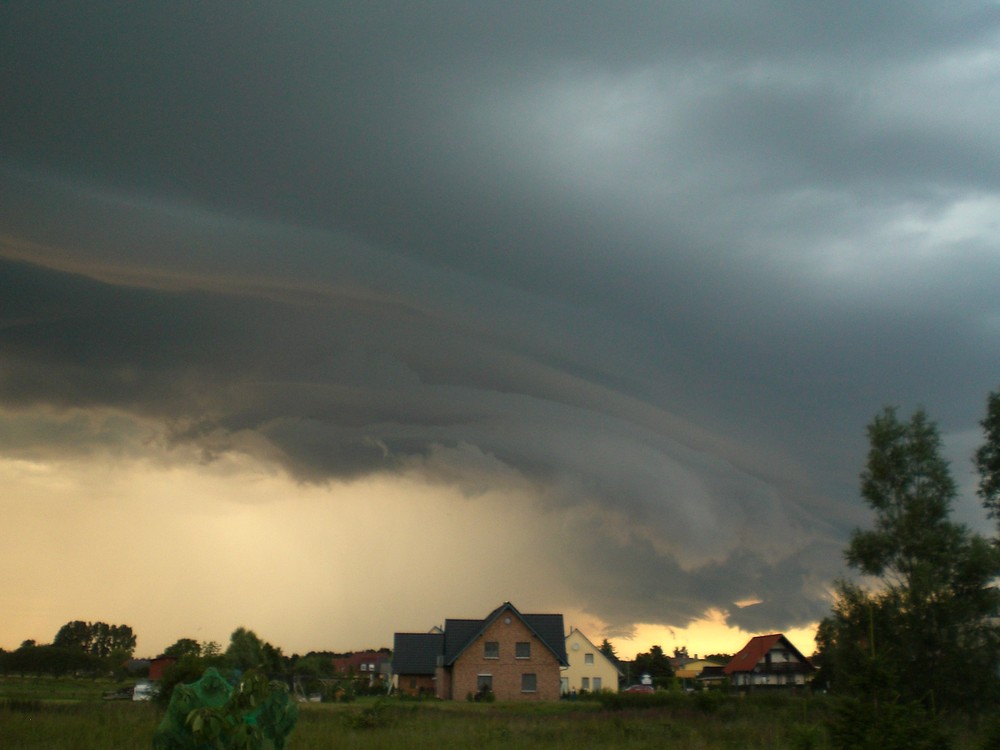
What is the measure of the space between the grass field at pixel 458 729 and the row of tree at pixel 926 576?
14.9 ft

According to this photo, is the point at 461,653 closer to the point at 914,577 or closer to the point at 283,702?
the point at 914,577

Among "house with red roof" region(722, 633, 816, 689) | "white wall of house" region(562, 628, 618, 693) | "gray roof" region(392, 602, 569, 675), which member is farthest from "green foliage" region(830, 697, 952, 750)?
"white wall of house" region(562, 628, 618, 693)

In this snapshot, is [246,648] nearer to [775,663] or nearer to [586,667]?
[586,667]

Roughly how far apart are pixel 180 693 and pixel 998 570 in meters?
35.8

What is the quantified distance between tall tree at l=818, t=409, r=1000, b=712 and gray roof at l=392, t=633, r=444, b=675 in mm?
36172

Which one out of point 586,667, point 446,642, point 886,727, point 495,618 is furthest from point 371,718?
point 586,667

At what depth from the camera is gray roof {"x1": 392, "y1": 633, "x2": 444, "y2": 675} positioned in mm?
65312

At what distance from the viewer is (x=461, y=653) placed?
58.0 meters

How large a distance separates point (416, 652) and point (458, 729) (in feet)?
133

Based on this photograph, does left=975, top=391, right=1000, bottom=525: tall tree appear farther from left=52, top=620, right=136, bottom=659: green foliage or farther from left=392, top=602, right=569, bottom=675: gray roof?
left=52, top=620, right=136, bottom=659: green foliage

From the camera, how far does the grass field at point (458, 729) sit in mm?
20062

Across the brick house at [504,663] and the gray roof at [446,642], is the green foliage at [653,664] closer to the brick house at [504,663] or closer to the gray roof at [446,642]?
the gray roof at [446,642]

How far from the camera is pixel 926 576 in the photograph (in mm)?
33969

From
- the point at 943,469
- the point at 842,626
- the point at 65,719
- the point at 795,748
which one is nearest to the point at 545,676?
the point at 842,626
